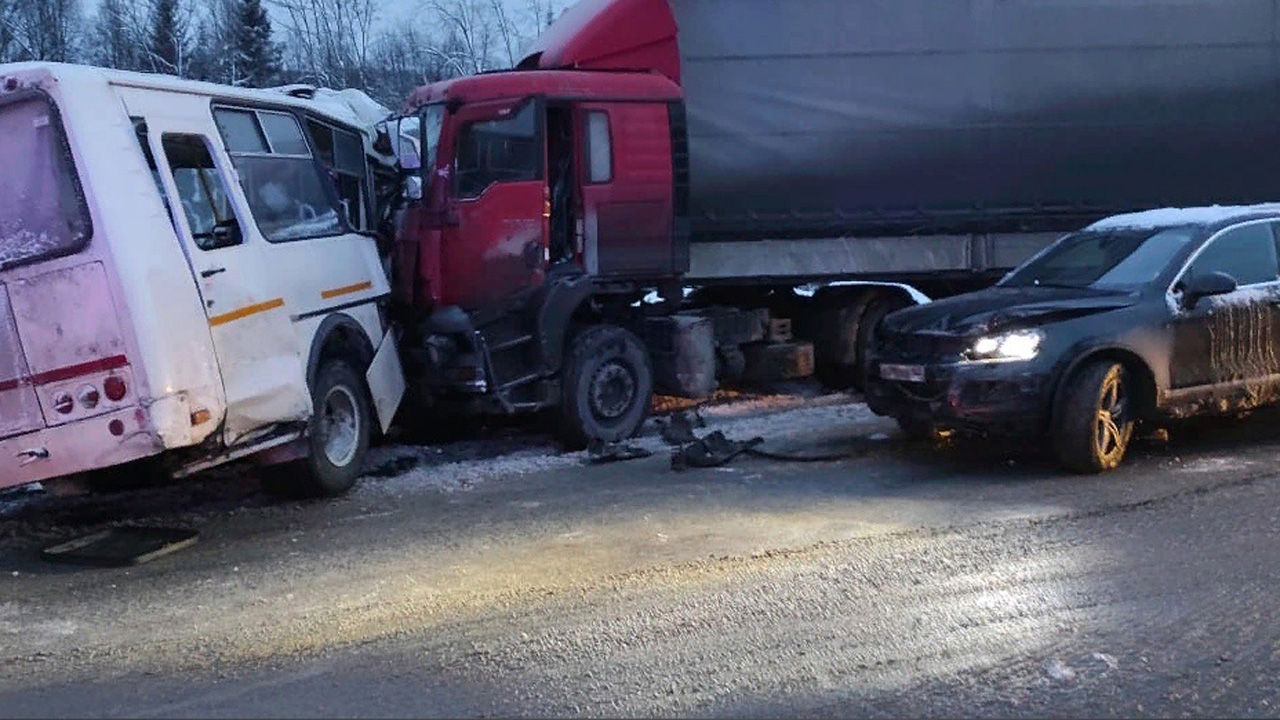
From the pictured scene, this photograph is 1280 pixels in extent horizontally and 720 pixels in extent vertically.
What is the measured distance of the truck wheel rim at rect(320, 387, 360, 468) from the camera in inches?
336

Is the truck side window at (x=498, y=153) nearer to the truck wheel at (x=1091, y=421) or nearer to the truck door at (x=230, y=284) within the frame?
the truck door at (x=230, y=284)

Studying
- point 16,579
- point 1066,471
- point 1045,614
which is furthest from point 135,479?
point 1066,471

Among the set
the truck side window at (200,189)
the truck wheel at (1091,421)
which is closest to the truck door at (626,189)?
the truck side window at (200,189)

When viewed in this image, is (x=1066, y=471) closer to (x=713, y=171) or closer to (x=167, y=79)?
(x=713, y=171)

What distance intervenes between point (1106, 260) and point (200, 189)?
20.1 feet

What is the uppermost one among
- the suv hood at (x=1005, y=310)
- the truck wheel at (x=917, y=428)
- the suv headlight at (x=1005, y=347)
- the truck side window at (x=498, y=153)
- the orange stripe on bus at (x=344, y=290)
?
the truck side window at (x=498, y=153)

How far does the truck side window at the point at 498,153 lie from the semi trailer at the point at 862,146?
2.85 ft

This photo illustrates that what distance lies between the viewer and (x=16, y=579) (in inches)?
272

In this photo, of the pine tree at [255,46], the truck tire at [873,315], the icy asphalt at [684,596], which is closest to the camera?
the icy asphalt at [684,596]

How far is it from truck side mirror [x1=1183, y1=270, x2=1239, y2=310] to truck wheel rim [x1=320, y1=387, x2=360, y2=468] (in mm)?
5643

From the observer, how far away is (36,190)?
273 inches

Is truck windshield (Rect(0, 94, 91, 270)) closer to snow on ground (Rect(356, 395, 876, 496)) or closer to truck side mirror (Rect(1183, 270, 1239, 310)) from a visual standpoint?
snow on ground (Rect(356, 395, 876, 496))

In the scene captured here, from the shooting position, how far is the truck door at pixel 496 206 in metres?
9.70

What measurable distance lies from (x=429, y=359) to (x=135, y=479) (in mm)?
2410
